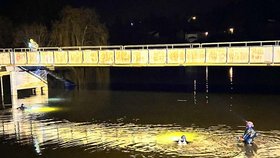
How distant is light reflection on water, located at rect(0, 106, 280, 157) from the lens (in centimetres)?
2470

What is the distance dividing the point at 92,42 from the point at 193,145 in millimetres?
44818

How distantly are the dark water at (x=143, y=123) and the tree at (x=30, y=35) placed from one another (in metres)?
13.3

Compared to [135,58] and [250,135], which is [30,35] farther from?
[250,135]

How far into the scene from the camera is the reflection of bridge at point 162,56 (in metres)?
40.0

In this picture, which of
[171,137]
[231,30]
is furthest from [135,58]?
[231,30]

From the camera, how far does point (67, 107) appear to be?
144 ft

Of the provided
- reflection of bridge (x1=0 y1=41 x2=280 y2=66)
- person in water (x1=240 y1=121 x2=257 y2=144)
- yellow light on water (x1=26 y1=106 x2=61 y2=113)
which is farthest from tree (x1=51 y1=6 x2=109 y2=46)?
person in water (x1=240 y1=121 x2=257 y2=144)

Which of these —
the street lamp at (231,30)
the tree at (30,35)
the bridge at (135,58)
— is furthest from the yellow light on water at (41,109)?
the street lamp at (231,30)

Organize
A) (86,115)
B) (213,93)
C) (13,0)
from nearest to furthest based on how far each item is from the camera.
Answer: (86,115) → (213,93) → (13,0)

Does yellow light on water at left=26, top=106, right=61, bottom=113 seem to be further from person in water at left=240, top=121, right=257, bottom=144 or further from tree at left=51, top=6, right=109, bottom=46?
tree at left=51, top=6, right=109, bottom=46

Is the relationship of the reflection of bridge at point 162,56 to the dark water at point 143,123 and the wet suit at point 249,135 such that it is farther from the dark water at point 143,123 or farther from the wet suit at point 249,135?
the wet suit at point 249,135

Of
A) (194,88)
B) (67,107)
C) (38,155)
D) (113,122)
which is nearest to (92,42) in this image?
(194,88)

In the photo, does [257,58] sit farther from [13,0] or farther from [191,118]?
[13,0]

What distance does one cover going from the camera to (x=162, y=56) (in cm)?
4403
